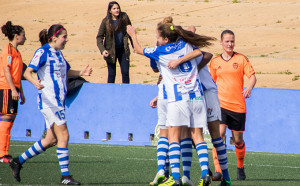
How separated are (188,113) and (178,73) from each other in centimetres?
45

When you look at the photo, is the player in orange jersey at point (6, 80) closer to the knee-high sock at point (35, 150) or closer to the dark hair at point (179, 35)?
the knee-high sock at point (35, 150)

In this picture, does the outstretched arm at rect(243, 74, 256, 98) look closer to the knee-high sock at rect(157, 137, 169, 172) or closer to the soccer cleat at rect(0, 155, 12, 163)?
the knee-high sock at rect(157, 137, 169, 172)

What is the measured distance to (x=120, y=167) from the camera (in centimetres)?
1012

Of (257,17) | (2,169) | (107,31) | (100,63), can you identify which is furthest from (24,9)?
(2,169)

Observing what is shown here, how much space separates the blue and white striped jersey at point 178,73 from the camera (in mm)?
7473

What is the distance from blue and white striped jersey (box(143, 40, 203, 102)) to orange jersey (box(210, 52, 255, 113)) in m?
1.83

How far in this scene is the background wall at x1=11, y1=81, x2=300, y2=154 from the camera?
42.7 feet

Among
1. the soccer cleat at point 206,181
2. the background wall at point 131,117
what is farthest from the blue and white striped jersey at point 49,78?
the background wall at point 131,117

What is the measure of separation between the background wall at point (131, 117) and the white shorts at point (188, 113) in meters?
5.77

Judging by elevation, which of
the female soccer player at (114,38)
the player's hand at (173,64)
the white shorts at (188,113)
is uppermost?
the female soccer player at (114,38)

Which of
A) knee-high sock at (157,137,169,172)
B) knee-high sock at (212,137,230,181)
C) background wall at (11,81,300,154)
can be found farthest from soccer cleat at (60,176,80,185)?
background wall at (11,81,300,154)

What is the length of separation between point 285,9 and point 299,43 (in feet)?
46.1

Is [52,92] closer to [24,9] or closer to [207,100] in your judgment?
[207,100]

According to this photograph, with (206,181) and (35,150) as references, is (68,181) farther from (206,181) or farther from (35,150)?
(206,181)
